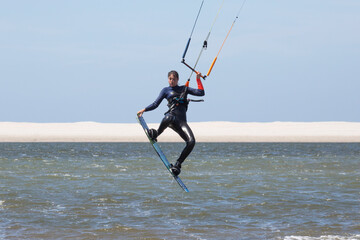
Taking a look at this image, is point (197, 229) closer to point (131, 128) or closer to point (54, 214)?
point (54, 214)

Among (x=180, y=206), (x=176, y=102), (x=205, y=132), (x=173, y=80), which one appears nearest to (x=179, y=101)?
(x=176, y=102)

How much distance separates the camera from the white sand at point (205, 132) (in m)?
96.3

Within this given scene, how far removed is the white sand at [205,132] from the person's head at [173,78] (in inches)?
3162

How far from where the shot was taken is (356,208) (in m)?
18.4

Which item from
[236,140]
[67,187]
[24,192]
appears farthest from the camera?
[236,140]

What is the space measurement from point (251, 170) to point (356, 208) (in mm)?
14655

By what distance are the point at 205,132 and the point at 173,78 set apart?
95.6 metres

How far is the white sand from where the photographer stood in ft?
316

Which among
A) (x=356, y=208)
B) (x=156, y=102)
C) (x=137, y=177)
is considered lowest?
(x=137, y=177)

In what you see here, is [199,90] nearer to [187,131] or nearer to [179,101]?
[179,101]

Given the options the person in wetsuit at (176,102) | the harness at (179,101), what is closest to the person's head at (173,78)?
the person in wetsuit at (176,102)

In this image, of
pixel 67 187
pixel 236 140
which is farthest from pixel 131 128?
pixel 67 187

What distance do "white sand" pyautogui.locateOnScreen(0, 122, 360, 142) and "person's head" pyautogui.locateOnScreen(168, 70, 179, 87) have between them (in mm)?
80323

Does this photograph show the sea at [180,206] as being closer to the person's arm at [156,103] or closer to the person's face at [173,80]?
the person's arm at [156,103]
